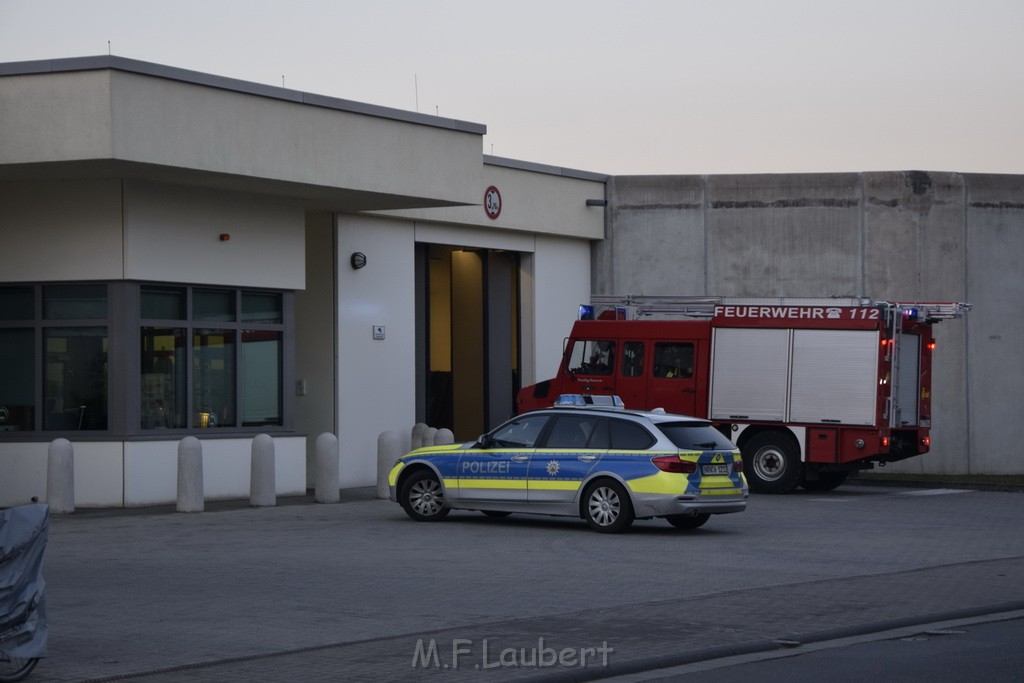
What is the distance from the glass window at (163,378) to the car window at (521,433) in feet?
18.2

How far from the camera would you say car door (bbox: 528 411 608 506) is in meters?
17.0

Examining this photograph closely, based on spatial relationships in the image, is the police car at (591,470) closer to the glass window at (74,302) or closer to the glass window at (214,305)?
the glass window at (214,305)

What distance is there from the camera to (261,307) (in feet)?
74.0

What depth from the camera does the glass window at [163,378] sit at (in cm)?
2056

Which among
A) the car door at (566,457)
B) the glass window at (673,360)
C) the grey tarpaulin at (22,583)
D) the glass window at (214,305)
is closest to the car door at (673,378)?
the glass window at (673,360)

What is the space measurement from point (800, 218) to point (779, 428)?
23.3 ft

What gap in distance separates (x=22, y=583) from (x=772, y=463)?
17.0 m

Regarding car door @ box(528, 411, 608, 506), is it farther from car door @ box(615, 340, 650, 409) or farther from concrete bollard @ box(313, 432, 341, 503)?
car door @ box(615, 340, 650, 409)

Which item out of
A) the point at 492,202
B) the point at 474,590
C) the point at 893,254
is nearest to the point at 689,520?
the point at 474,590

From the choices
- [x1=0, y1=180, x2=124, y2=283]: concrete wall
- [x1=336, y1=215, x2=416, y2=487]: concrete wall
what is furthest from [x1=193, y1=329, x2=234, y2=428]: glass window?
[x1=336, y1=215, x2=416, y2=487]: concrete wall

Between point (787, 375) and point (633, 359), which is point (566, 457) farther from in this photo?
point (633, 359)

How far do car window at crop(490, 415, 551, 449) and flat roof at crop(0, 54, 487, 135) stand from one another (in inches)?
236

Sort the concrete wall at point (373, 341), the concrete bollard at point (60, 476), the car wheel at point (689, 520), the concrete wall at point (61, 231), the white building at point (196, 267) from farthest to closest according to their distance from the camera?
1. the concrete wall at point (373, 341)
2. the concrete wall at point (61, 231)
3. the concrete bollard at point (60, 476)
4. the white building at point (196, 267)
5. the car wheel at point (689, 520)

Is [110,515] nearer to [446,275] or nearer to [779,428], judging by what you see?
[779,428]
